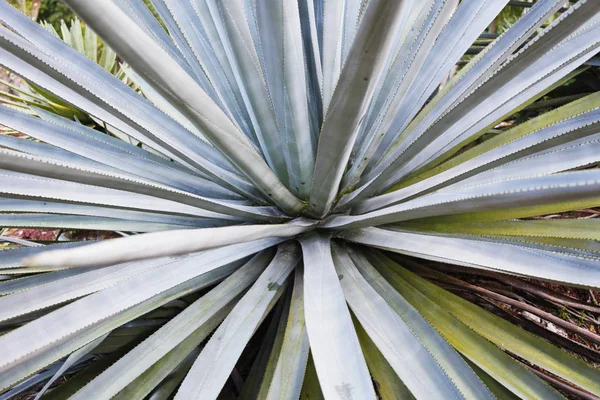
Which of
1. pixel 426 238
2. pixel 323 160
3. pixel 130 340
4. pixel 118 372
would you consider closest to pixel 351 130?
pixel 323 160

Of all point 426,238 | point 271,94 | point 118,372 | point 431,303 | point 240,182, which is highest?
point 271,94

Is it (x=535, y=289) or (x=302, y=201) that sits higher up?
(x=302, y=201)

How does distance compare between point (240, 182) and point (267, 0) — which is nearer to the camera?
point (267, 0)

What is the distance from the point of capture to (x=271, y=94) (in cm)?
89

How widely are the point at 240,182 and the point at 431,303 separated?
0.47 meters

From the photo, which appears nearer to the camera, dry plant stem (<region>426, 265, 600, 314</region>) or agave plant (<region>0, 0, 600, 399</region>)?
agave plant (<region>0, 0, 600, 399</region>)

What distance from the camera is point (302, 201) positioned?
0.96 metres

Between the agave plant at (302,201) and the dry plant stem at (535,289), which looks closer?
the agave plant at (302,201)

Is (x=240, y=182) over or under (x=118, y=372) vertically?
over

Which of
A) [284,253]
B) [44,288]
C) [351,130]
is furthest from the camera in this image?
[284,253]

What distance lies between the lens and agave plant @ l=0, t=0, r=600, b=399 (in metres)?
0.60

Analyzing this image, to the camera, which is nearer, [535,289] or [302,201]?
[302,201]

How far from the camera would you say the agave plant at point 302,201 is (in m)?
Answer: 0.60

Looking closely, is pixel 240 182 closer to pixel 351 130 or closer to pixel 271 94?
pixel 271 94
